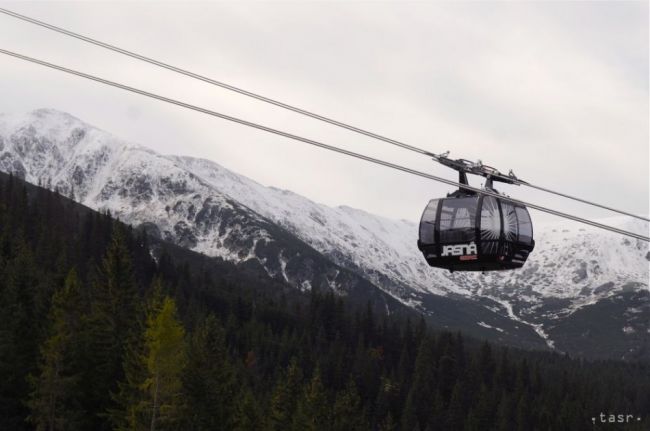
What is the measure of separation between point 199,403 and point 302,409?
12007mm

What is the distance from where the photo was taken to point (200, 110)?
24.1 m

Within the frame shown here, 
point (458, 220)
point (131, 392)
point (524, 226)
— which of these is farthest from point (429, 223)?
point (131, 392)

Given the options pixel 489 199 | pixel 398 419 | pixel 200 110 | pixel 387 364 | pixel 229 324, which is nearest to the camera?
pixel 200 110

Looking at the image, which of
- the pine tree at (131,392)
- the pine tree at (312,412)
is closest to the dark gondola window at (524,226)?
the pine tree at (131,392)

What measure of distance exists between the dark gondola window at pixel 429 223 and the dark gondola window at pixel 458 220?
1.01 feet

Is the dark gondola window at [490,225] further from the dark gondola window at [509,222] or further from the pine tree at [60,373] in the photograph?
the pine tree at [60,373]

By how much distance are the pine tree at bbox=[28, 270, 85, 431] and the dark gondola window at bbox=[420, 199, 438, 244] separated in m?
31.9

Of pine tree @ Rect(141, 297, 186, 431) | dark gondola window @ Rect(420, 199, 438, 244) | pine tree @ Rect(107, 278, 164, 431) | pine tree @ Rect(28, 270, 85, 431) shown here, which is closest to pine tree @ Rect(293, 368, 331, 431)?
pine tree @ Rect(141, 297, 186, 431)

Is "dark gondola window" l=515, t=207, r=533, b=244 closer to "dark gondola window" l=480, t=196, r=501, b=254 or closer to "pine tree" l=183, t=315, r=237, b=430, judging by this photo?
"dark gondola window" l=480, t=196, r=501, b=254

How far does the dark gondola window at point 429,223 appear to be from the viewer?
30.0 meters

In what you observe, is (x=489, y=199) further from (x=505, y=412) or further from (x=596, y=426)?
(x=596, y=426)

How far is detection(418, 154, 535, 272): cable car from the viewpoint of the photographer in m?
29.1

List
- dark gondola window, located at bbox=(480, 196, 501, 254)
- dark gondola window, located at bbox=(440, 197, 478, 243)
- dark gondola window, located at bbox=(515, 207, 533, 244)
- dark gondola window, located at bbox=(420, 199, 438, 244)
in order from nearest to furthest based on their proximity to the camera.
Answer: dark gondola window, located at bbox=(480, 196, 501, 254) → dark gondola window, located at bbox=(440, 197, 478, 243) → dark gondola window, located at bbox=(515, 207, 533, 244) → dark gondola window, located at bbox=(420, 199, 438, 244)

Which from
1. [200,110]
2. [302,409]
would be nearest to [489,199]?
[200,110]
